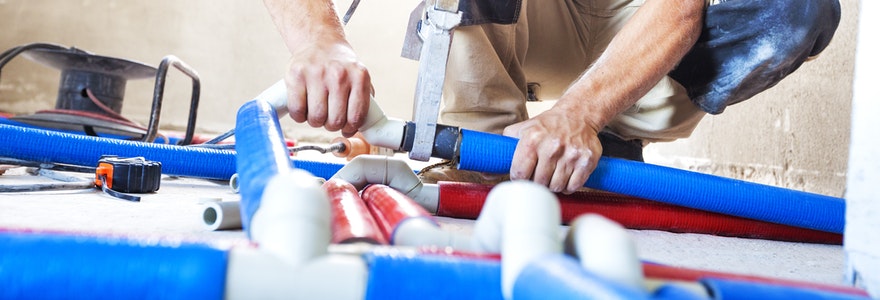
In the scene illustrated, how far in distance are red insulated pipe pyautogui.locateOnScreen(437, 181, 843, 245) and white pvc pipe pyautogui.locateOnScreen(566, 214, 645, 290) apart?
0.75 metres

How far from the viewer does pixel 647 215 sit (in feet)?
3.93

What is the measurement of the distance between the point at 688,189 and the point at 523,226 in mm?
797

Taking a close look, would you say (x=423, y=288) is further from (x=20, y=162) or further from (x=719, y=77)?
(x=20, y=162)

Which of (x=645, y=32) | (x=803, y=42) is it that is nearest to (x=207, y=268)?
(x=645, y=32)

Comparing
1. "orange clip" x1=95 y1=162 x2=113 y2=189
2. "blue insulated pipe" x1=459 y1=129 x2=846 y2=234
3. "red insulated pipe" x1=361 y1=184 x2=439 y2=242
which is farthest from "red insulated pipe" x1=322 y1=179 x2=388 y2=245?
"orange clip" x1=95 y1=162 x2=113 y2=189

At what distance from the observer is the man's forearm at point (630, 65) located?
1.20m

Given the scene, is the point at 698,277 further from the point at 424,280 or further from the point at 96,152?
the point at 96,152

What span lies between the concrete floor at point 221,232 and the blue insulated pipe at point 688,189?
0.06m

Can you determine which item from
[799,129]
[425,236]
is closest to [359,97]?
[425,236]

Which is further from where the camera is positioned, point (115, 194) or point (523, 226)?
point (115, 194)

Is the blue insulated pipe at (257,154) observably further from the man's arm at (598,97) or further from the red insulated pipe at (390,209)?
the man's arm at (598,97)

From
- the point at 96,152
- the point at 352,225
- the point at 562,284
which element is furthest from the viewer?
the point at 96,152

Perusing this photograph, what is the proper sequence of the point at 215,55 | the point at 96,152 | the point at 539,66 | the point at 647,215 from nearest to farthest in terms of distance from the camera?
the point at 647,215, the point at 96,152, the point at 539,66, the point at 215,55

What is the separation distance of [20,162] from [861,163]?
1605 mm
